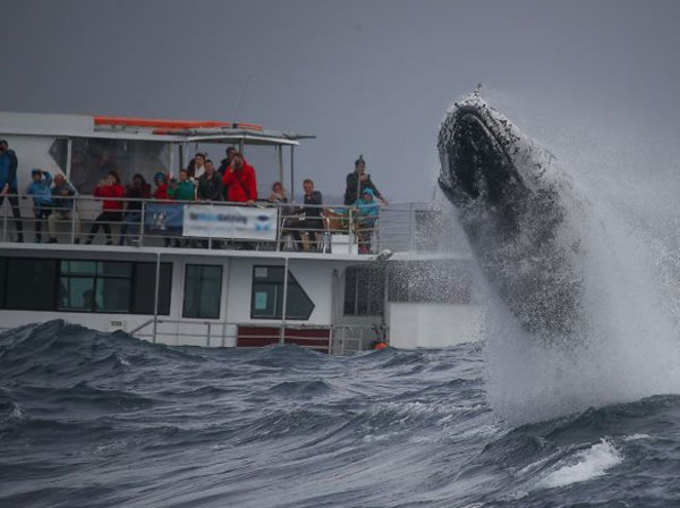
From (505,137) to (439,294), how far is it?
2025 cm

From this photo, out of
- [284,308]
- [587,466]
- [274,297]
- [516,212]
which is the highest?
[516,212]

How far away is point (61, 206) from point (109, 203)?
147 centimetres

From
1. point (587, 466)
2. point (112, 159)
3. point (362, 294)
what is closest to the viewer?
point (587, 466)

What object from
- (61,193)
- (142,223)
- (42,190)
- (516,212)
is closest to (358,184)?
(142,223)

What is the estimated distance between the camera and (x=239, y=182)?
29641 mm

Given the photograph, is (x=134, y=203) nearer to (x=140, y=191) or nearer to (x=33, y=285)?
(x=140, y=191)

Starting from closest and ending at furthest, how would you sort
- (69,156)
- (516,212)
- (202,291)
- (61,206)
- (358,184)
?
(516,212)
(358,184)
(202,291)
(61,206)
(69,156)

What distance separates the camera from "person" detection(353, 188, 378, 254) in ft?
92.8

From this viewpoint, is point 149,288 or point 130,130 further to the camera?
point 130,130

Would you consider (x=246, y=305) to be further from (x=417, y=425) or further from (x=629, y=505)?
(x=629, y=505)

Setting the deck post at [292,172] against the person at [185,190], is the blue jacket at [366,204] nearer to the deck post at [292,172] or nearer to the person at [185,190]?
the deck post at [292,172]

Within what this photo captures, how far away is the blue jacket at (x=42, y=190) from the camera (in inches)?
1186

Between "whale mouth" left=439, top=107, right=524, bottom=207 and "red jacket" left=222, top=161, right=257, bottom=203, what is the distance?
755 inches

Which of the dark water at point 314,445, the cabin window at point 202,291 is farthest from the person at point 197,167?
the dark water at point 314,445
